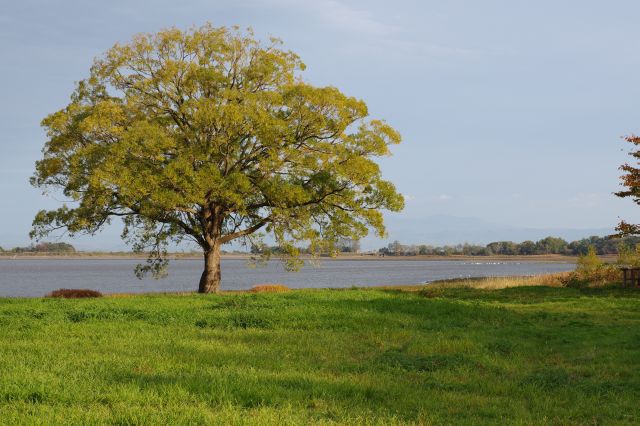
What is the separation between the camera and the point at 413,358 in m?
13.5

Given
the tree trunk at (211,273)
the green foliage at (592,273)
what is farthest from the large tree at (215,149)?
the green foliage at (592,273)

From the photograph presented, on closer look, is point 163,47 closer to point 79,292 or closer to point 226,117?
point 226,117

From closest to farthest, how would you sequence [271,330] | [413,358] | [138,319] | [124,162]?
[413,358]
[271,330]
[138,319]
[124,162]

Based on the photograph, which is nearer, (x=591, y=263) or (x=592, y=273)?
(x=592, y=273)

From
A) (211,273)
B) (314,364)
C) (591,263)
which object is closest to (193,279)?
(211,273)

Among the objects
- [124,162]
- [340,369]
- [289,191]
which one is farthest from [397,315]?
[124,162]

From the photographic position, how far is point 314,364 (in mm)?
12648

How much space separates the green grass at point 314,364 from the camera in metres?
8.84

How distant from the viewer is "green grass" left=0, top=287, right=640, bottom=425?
8.84 meters

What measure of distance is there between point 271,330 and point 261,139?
59.2ft

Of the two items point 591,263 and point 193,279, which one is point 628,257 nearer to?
point 591,263

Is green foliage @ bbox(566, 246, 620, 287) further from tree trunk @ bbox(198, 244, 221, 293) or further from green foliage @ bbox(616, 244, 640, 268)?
tree trunk @ bbox(198, 244, 221, 293)

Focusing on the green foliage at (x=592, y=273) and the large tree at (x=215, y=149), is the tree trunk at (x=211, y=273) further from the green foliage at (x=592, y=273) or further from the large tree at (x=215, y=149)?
the green foliage at (x=592, y=273)

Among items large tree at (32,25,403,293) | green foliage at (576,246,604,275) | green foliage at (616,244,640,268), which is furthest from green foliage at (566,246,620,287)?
large tree at (32,25,403,293)
